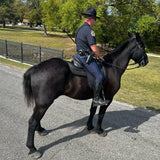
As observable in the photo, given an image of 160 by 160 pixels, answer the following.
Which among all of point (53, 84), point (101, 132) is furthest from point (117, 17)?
point (53, 84)

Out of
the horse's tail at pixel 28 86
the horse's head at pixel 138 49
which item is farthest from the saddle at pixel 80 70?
the horse's head at pixel 138 49

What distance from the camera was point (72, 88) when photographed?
402cm

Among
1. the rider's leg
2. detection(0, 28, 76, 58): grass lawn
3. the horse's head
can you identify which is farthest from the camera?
detection(0, 28, 76, 58): grass lawn

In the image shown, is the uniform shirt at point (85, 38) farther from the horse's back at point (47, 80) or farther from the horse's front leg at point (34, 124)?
the horse's front leg at point (34, 124)

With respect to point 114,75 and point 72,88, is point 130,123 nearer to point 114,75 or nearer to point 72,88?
point 114,75

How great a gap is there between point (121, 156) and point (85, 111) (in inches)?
93.6

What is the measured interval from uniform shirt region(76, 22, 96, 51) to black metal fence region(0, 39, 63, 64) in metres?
8.73

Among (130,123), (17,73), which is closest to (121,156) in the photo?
(130,123)

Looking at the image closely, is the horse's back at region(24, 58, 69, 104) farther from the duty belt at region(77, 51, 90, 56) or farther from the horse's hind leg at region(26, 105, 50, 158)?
the duty belt at region(77, 51, 90, 56)

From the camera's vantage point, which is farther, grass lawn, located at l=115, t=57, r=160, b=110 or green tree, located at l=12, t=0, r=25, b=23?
green tree, located at l=12, t=0, r=25, b=23

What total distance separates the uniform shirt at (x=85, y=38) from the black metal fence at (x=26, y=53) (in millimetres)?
8730

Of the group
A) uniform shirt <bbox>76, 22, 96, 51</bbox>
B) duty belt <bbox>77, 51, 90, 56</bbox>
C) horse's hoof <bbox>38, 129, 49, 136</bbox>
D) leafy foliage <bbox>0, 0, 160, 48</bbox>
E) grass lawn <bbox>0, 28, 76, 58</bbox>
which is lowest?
grass lawn <bbox>0, 28, 76, 58</bbox>

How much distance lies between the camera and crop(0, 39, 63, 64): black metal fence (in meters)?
12.9

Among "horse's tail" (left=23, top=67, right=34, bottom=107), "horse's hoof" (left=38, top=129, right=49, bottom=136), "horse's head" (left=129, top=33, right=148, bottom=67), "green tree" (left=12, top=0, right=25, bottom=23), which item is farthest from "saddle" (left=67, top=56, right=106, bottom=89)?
"green tree" (left=12, top=0, right=25, bottom=23)
